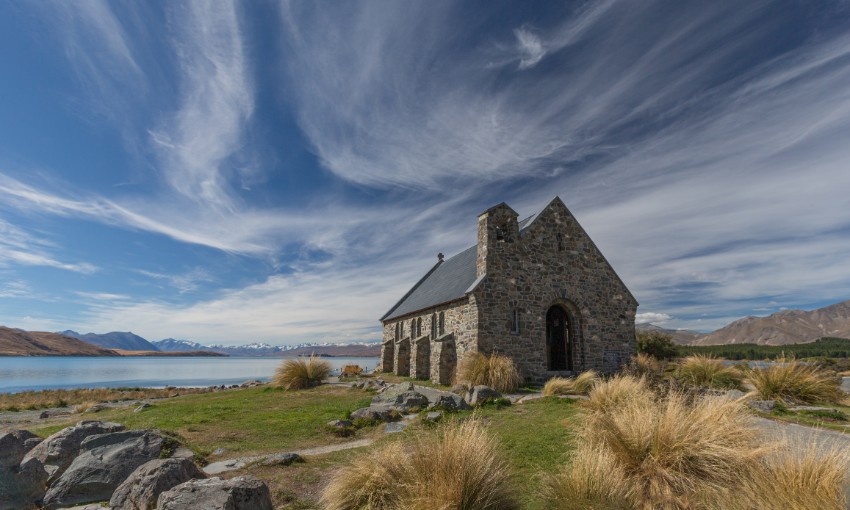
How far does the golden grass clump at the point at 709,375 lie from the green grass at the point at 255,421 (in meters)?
11.5

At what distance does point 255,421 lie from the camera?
469 inches

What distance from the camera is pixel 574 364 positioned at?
65.3 feet

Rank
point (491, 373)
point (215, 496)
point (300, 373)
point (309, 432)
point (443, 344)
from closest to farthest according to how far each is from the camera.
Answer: point (215, 496) → point (309, 432) → point (491, 373) → point (443, 344) → point (300, 373)

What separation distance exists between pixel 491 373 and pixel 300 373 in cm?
1050

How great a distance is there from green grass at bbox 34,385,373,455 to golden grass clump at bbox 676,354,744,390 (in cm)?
1151

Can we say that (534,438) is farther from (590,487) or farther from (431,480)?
(431,480)

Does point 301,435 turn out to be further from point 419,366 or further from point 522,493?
point 419,366

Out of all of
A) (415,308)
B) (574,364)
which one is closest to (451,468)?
(574,364)

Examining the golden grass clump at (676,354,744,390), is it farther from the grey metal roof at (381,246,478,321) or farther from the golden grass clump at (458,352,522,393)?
the grey metal roof at (381,246,478,321)

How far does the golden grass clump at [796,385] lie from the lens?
11445 mm

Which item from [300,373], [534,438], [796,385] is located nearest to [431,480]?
[534,438]

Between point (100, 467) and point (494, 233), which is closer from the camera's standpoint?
point (100, 467)

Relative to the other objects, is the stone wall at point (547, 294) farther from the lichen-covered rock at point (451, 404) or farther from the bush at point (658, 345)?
the bush at point (658, 345)

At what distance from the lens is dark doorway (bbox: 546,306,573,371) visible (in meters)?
20.6
